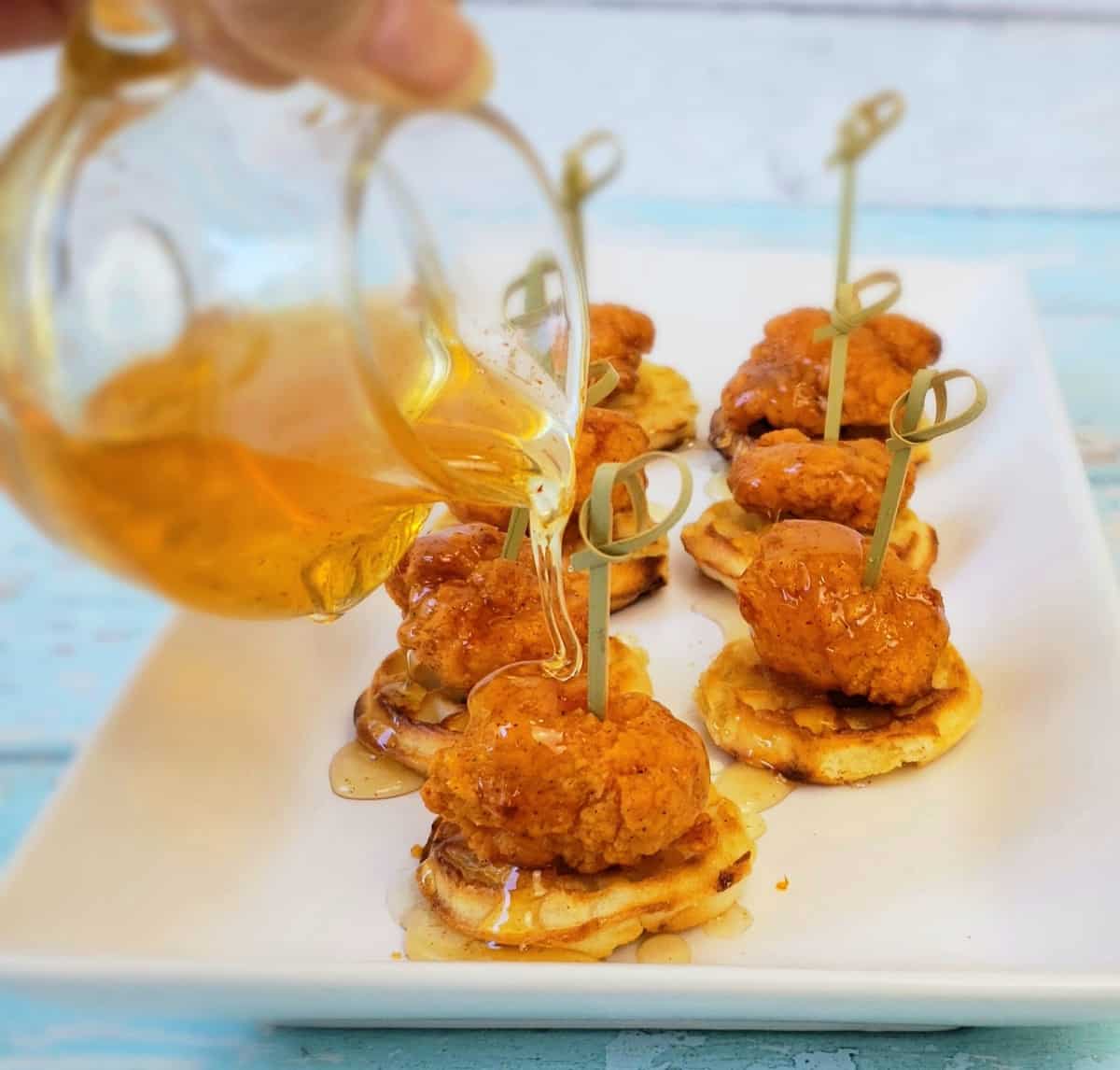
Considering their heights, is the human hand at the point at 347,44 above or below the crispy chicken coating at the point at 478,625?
above

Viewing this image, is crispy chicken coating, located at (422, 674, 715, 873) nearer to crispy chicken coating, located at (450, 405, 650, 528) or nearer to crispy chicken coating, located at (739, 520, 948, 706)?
crispy chicken coating, located at (739, 520, 948, 706)

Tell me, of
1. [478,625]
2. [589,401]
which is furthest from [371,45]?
[478,625]

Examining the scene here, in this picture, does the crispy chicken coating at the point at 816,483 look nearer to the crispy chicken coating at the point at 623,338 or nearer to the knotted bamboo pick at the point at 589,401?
the knotted bamboo pick at the point at 589,401

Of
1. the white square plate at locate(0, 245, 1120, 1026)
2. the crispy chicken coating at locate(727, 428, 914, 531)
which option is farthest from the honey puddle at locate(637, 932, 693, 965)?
the crispy chicken coating at locate(727, 428, 914, 531)

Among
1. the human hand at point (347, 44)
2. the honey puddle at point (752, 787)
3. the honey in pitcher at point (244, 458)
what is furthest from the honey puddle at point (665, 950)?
the human hand at point (347, 44)

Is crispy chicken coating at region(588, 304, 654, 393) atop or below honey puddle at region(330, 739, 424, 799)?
atop

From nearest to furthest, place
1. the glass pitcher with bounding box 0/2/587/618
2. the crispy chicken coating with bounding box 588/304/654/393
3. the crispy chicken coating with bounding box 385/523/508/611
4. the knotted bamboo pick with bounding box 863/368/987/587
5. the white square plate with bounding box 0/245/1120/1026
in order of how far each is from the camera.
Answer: the glass pitcher with bounding box 0/2/587/618, the white square plate with bounding box 0/245/1120/1026, the knotted bamboo pick with bounding box 863/368/987/587, the crispy chicken coating with bounding box 385/523/508/611, the crispy chicken coating with bounding box 588/304/654/393
